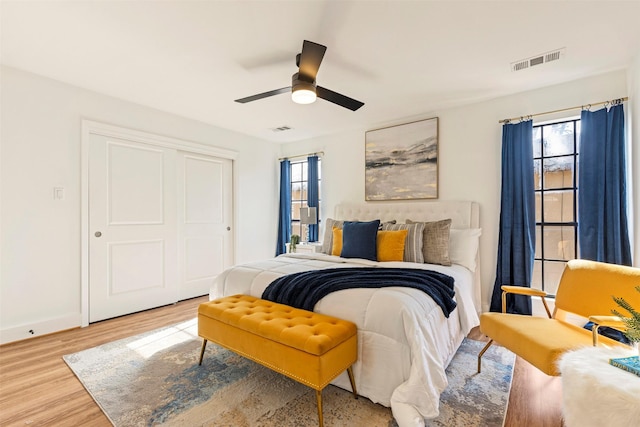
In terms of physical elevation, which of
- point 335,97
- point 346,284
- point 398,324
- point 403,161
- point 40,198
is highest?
point 335,97

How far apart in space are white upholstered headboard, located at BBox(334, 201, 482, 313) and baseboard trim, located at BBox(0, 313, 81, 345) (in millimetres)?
3416

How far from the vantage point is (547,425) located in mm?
1675

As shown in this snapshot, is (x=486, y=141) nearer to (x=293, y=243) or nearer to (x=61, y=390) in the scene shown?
(x=293, y=243)

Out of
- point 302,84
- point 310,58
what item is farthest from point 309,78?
point 310,58

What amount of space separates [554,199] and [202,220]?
4.47 m

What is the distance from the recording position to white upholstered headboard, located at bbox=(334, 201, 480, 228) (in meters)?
3.54

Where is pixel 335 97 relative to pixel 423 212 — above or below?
above

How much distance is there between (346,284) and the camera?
85.5 inches

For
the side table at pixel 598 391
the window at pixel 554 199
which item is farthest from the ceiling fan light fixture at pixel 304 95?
the window at pixel 554 199

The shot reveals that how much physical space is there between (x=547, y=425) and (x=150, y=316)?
375 cm

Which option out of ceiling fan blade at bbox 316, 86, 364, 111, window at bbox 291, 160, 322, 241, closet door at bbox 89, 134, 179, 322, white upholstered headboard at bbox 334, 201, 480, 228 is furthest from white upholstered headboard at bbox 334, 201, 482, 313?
closet door at bbox 89, 134, 179, 322

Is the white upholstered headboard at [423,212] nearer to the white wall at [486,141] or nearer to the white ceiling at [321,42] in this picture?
the white wall at [486,141]

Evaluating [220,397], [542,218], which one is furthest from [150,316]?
[542,218]

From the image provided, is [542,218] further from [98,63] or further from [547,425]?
[98,63]
